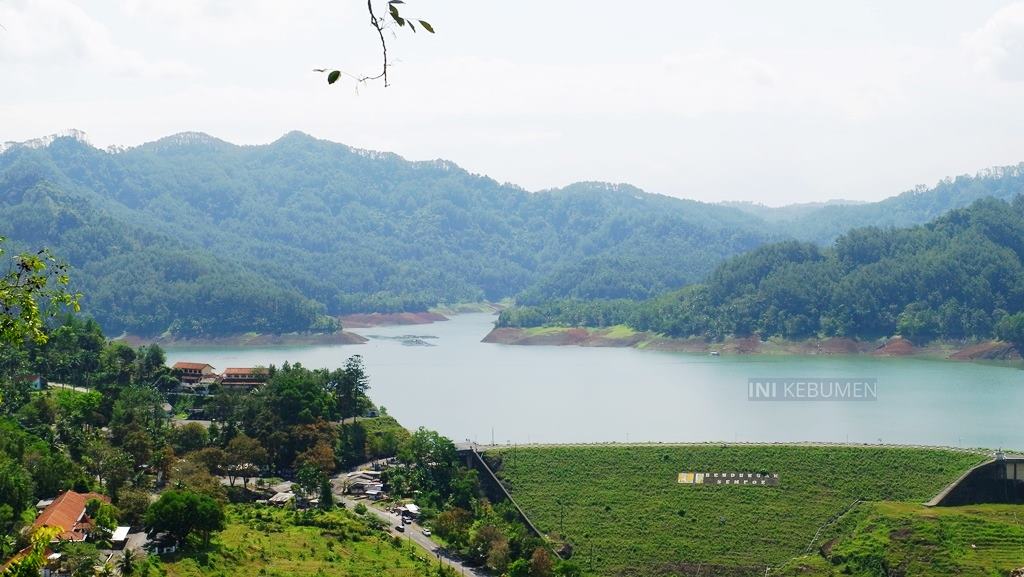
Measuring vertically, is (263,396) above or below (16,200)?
below

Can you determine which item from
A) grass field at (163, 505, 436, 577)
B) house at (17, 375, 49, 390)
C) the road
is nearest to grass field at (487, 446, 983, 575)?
the road

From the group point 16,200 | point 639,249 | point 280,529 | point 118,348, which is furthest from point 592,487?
point 639,249

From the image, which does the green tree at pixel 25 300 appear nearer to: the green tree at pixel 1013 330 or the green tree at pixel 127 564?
the green tree at pixel 127 564

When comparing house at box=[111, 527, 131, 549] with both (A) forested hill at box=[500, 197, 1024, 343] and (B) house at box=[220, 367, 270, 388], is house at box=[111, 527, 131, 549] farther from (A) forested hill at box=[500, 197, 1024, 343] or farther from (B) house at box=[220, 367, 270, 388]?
(A) forested hill at box=[500, 197, 1024, 343]

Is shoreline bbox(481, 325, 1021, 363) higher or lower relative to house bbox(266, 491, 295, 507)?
higher

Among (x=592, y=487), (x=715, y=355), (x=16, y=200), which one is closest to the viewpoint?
(x=592, y=487)

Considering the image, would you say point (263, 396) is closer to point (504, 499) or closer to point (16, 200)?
point (504, 499)

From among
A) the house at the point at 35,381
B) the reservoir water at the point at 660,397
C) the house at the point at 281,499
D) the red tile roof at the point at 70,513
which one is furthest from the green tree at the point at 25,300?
the reservoir water at the point at 660,397
